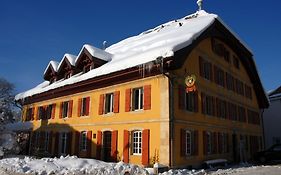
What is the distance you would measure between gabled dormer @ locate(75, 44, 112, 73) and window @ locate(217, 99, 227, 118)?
8.62 meters

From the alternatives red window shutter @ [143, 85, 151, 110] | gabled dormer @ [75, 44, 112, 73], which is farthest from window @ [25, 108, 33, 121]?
red window shutter @ [143, 85, 151, 110]

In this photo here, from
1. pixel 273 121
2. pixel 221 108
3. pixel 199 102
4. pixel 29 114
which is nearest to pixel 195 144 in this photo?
pixel 199 102

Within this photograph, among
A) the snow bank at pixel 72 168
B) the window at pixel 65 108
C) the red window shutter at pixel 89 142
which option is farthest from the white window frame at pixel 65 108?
the snow bank at pixel 72 168

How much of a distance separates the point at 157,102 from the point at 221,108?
734 cm

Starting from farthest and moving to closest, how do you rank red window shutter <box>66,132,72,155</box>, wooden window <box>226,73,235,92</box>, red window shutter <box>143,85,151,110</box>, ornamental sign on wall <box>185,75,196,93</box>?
1. wooden window <box>226,73,235,92</box>
2. red window shutter <box>66,132,72,155</box>
3. red window shutter <box>143,85,151,110</box>
4. ornamental sign on wall <box>185,75,196,93</box>

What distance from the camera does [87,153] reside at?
812 inches

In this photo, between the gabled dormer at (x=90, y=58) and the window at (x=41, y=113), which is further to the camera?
the window at (x=41, y=113)

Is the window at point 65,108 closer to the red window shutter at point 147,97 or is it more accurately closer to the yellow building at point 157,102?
the yellow building at point 157,102

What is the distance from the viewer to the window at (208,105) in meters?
19.8

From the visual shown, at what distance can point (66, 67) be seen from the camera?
1046 inches

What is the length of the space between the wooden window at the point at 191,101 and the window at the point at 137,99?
260 centimetres

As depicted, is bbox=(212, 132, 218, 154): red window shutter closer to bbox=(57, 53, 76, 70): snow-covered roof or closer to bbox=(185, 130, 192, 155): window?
bbox=(185, 130, 192, 155): window

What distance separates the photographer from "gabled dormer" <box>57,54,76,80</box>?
2531 cm

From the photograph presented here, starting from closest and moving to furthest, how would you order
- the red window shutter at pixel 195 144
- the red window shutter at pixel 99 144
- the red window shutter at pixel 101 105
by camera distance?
the red window shutter at pixel 195 144 → the red window shutter at pixel 99 144 → the red window shutter at pixel 101 105
